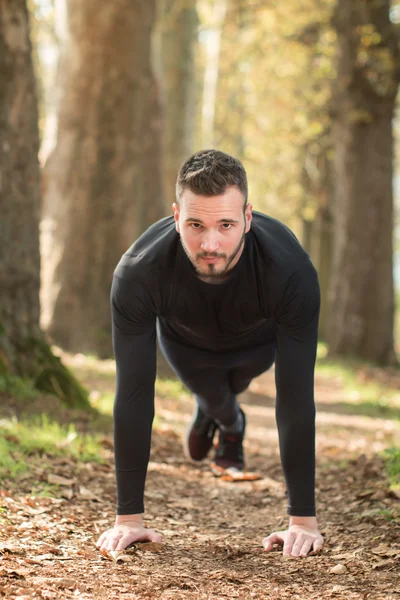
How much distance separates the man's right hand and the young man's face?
1.31m

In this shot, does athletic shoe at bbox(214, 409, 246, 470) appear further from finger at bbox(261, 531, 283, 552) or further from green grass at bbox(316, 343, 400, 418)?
green grass at bbox(316, 343, 400, 418)

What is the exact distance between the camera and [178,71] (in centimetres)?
1581

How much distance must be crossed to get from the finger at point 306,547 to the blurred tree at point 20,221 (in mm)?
3281

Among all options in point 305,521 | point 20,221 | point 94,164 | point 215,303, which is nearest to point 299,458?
point 305,521

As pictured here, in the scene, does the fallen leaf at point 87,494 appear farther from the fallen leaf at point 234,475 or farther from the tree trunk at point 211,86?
the tree trunk at point 211,86

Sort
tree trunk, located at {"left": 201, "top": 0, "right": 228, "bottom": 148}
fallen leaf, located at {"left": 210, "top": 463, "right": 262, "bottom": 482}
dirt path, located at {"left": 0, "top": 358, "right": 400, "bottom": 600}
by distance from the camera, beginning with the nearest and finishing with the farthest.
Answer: dirt path, located at {"left": 0, "top": 358, "right": 400, "bottom": 600}
fallen leaf, located at {"left": 210, "top": 463, "right": 262, "bottom": 482}
tree trunk, located at {"left": 201, "top": 0, "right": 228, "bottom": 148}

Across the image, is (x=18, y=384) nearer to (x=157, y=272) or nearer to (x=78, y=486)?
(x=78, y=486)

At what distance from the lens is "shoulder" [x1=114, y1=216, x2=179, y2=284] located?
385cm

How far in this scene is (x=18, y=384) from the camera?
20.7ft

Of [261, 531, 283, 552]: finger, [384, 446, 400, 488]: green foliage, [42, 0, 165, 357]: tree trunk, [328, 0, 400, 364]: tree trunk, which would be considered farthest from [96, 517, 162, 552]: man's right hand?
[328, 0, 400, 364]: tree trunk

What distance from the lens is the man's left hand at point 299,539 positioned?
12.4ft

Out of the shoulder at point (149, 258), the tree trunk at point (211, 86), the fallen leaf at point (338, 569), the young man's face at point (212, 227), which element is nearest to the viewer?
the fallen leaf at point (338, 569)

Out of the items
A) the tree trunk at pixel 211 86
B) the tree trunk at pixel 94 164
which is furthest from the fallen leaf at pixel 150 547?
the tree trunk at pixel 211 86

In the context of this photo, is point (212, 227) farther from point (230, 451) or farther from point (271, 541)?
point (230, 451)
